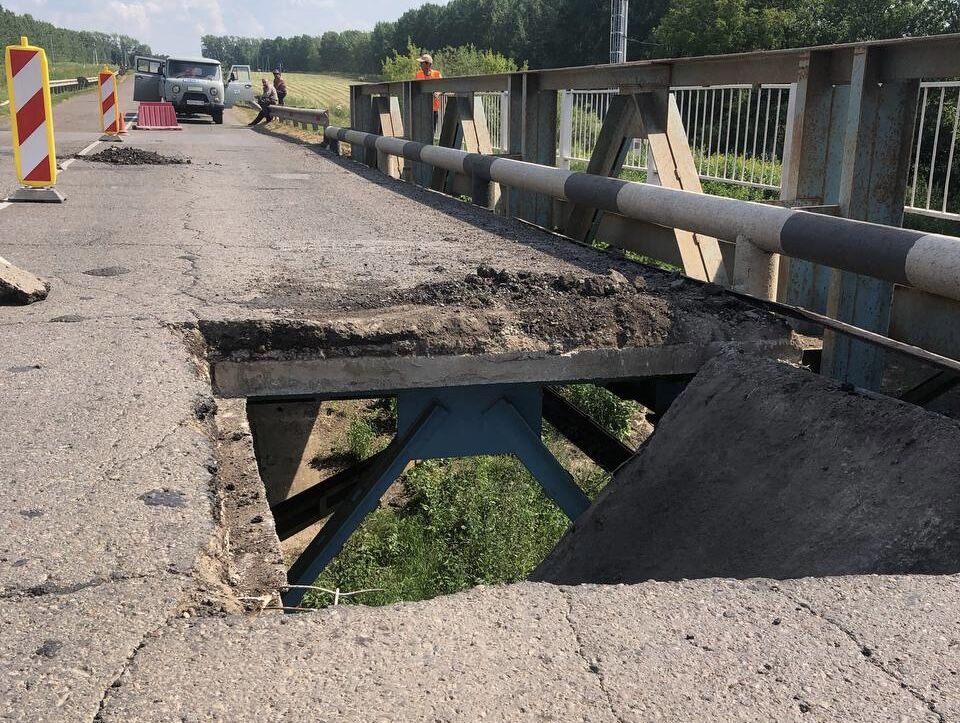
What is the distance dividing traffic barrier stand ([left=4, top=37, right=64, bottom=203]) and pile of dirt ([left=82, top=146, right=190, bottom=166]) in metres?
4.22

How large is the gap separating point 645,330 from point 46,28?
448ft

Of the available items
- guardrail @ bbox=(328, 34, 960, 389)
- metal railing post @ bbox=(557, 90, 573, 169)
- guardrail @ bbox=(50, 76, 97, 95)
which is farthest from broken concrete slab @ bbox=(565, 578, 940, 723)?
guardrail @ bbox=(50, 76, 97, 95)

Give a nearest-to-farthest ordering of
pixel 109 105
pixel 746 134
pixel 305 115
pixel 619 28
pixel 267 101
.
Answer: pixel 746 134 < pixel 109 105 < pixel 305 115 < pixel 619 28 < pixel 267 101

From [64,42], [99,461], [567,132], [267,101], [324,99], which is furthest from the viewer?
[64,42]

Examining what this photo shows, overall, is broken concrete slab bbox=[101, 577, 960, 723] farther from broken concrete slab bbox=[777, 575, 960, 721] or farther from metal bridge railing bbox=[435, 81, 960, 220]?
metal bridge railing bbox=[435, 81, 960, 220]

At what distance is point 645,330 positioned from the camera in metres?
4.23

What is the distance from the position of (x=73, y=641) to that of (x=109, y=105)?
69.6 feet

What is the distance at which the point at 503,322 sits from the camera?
4164 mm

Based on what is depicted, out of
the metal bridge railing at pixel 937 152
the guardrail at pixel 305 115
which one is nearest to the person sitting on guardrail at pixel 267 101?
the guardrail at pixel 305 115

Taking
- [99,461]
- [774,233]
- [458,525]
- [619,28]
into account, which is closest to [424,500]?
[458,525]

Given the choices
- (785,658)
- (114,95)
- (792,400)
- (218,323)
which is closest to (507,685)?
(785,658)

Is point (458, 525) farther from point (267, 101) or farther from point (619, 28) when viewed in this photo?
point (267, 101)

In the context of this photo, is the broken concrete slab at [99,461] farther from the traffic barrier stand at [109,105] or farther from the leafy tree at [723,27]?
the leafy tree at [723,27]

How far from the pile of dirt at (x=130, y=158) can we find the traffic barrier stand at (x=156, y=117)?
1434 centimetres
